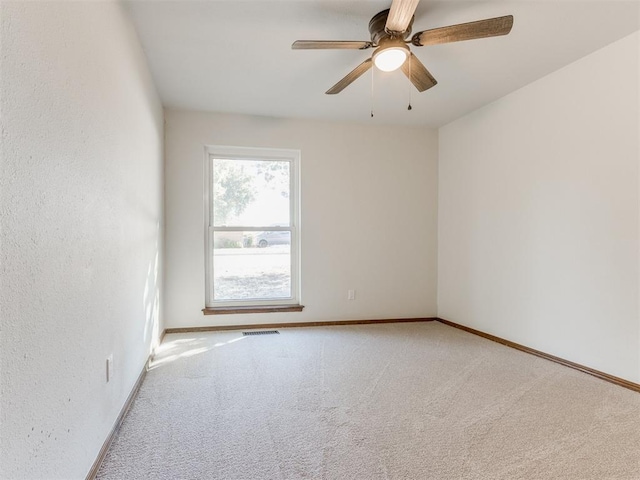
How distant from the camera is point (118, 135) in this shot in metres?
1.86

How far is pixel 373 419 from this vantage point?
190 cm

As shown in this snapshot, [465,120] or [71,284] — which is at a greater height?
[465,120]

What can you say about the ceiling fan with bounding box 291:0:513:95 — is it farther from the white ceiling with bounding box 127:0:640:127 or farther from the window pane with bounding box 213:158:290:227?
the window pane with bounding box 213:158:290:227

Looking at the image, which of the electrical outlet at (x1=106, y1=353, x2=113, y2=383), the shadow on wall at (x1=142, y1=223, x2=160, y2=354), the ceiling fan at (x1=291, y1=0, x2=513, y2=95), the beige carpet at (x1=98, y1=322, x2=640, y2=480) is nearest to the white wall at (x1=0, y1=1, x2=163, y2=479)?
the electrical outlet at (x1=106, y1=353, x2=113, y2=383)

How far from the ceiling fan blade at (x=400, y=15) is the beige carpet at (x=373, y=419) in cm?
207

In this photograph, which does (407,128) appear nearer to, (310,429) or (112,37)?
(112,37)

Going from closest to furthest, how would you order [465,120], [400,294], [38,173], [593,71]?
[38,173] < [593,71] < [465,120] < [400,294]

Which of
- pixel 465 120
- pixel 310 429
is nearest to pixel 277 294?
pixel 310 429

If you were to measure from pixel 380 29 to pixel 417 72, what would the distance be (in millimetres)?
408

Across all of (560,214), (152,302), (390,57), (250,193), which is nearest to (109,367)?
(152,302)

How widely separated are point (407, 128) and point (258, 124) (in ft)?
5.85

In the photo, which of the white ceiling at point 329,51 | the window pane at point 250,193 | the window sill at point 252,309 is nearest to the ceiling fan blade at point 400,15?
the white ceiling at point 329,51

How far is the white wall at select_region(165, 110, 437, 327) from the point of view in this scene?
3.72 meters

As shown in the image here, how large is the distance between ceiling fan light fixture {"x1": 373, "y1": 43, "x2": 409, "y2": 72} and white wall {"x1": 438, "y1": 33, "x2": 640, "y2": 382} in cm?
159
